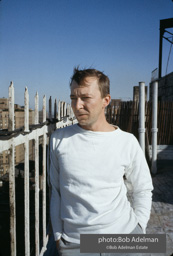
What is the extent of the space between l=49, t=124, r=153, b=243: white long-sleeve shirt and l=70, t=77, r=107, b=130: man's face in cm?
11

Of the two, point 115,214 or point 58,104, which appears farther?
point 58,104

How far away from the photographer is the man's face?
166 centimetres

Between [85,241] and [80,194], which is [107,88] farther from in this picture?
[85,241]

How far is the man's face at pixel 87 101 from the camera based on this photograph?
5.45 ft

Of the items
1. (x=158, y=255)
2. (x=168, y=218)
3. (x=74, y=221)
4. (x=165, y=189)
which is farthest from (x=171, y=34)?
(x=74, y=221)

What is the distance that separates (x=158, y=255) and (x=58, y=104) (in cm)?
238

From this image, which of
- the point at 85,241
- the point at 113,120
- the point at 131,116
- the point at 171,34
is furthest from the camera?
the point at 171,34

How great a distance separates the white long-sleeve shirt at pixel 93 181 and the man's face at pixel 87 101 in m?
0.11

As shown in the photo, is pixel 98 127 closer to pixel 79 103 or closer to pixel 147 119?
pixel 79 103

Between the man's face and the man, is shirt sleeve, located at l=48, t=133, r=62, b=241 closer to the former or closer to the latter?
the man

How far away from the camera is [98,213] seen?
1556 millimetres
